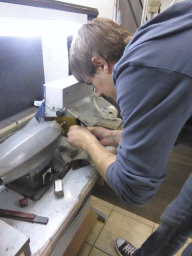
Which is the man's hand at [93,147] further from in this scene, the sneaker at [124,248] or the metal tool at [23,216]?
the sneaker at [124,248]

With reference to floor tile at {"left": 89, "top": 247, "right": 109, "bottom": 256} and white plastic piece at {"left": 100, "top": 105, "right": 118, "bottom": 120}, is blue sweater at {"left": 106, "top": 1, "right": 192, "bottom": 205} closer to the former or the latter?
white plastic piece at {"left": 100, "top": 105, "right": 118, "bottom": 120}

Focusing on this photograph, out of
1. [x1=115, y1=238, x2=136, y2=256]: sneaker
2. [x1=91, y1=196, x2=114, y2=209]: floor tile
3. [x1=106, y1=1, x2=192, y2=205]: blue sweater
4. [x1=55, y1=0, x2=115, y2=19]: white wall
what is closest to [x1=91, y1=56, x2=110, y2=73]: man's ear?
[x1=106, y1=1, x2=192, y2=205]: blue sweater

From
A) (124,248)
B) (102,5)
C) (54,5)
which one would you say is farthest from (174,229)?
(102,5)

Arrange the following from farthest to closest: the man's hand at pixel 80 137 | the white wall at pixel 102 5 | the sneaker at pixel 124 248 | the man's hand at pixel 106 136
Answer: the sneaker at pixel 124 248 → the white wall at pixel 102 5 → the man's hand at pixel 106 136 → the man's hand at pixel 80 137

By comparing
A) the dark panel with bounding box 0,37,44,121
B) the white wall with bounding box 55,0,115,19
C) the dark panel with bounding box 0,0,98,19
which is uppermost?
the white wall with bounding box 55,0,115,19

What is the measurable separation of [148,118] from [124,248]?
128 centimetres

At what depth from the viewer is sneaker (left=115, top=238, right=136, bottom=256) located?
4.29 feet

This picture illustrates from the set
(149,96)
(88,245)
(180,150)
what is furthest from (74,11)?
(180,150)

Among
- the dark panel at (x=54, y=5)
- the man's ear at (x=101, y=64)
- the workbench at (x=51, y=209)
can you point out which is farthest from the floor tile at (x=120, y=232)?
the dark panel at (x=54, y=5)

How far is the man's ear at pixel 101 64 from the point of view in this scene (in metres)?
0.69

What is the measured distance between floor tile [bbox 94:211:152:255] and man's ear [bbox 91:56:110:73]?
4.50ft

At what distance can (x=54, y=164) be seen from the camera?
914mm

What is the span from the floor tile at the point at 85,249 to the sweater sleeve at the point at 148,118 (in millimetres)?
1110

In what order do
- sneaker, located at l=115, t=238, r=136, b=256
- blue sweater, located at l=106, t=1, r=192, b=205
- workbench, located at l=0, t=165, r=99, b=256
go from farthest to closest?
sneaker, located at l=115, t=238, r=136, b=256 → workbench, located at l=0, t=165, r=99, b=256 → blue sweater, located at l=106, t=1, r=192, b=205
